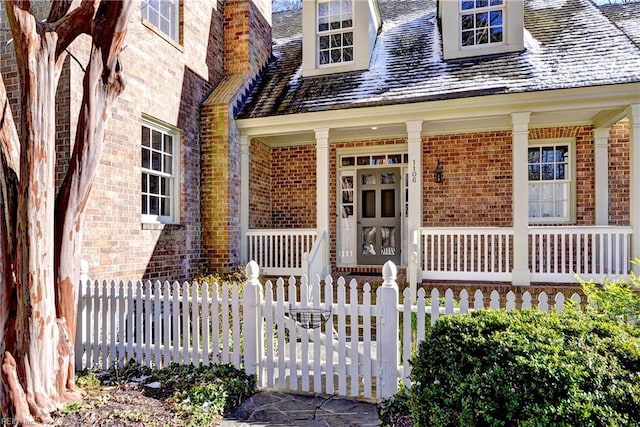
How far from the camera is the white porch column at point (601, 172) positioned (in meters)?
7.94

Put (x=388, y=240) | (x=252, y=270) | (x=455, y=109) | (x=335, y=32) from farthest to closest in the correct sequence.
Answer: (x=388, y=240)
(x=335, y=32)
(x=455, y=109)
(x=252, y=270)

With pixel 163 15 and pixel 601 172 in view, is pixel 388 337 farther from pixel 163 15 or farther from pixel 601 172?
pixel 163 15

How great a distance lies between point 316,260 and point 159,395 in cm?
394

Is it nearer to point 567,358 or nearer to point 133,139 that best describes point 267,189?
point 133,139

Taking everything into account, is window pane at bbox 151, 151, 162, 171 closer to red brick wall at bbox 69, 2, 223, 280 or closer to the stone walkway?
red brick wall at bbox 69, 2, 223, 280

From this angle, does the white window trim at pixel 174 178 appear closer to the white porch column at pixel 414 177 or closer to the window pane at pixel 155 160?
the window pane at pixel 155 160

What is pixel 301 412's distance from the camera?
A: 3.80 metres

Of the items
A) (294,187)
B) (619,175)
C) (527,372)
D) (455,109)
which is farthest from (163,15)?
(619,175)

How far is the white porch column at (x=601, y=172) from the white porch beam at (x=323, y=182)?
5441 millimetres

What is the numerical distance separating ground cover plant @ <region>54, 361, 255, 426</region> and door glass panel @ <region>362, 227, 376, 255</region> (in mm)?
5816

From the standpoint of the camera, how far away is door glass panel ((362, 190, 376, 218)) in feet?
32.1

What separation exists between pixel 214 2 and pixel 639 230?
922 centimetres

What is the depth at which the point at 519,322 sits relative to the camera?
9.07ft

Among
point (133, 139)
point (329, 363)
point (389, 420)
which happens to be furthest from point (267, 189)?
point (389, 420)
